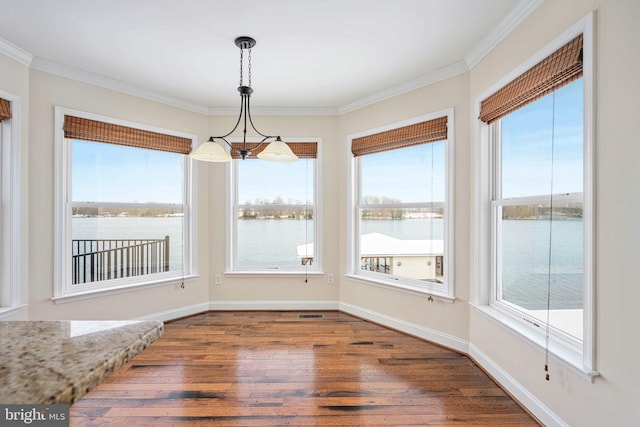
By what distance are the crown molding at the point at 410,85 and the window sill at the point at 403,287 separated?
2.06 metres

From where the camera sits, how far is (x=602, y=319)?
5.44 feet

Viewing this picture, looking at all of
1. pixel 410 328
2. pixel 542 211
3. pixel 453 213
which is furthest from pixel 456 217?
pixel 410 328

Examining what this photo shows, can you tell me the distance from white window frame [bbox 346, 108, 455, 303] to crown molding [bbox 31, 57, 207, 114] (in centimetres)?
205

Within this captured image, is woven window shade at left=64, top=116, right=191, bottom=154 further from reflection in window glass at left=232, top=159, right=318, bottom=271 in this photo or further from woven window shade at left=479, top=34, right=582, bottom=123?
woven window shade at left=479, top=34, right=582, bottom=123

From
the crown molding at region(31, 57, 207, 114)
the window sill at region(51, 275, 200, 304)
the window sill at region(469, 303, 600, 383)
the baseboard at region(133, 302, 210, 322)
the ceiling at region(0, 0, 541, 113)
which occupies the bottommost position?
the baseboard at region(133, 302, 210, 322)

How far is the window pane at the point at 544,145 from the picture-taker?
6.42ft

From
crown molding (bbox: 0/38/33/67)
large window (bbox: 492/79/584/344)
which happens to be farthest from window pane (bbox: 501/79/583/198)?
crown molding (bbox: 0/38/33/67)

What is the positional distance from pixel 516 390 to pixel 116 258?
12.8 feet

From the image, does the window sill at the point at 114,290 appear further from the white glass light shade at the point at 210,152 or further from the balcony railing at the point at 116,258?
the white glass light shade at the point at 210,152

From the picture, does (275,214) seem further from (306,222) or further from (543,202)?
(543,202)

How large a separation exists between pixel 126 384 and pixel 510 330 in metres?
2.84

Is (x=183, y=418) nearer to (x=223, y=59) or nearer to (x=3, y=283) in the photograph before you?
(x=3, y=283)

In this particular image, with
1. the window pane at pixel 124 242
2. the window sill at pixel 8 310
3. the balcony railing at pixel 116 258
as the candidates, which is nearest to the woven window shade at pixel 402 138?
the window pane at pixel 124 242

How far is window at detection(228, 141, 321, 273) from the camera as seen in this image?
4.40 metres
